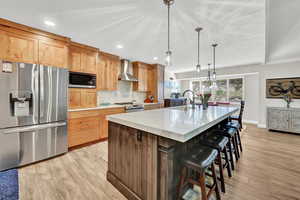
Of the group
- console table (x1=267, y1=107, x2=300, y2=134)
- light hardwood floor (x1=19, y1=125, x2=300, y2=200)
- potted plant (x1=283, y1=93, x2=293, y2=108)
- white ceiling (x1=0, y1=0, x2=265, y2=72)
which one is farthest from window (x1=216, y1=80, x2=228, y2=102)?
light hardwood floor (x1=19, y1=125, x2=300, y2=200)

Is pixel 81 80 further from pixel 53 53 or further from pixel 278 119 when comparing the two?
pixel 278 119

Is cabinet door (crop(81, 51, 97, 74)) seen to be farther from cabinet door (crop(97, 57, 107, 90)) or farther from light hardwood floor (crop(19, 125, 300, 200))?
light hardwood floor (crop(19, 125, 300, 200))

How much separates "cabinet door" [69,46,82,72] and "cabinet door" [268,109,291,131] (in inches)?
239

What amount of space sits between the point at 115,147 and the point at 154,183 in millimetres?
737

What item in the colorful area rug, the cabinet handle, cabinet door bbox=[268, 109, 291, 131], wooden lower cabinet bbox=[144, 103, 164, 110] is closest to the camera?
the colorful area rug

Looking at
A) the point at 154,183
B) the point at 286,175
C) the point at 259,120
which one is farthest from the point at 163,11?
the point at 259,120

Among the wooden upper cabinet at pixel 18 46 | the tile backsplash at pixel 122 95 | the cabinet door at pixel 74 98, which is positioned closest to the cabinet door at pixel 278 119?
the tile backsplash at pixel 122 95

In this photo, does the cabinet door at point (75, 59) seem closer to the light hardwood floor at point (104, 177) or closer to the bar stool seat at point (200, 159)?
the light hardwood floor at point (104, 177)

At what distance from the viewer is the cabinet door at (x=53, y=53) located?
249 cm

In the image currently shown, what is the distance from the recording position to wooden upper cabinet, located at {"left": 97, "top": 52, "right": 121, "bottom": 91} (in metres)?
3.74

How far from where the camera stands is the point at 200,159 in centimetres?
124

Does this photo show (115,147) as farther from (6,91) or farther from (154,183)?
(6,91)

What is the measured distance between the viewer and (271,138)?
3.70 meters

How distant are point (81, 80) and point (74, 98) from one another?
471mm
